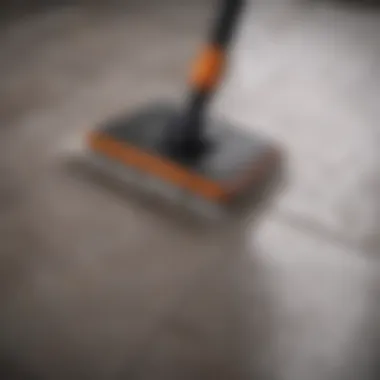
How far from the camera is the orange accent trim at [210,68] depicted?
1735mm

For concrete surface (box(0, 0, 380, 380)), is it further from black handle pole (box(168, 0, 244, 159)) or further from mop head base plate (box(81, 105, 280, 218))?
black handle pole (box(168, 0, 244, 159))

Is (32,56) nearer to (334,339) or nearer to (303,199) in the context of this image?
(303,199)

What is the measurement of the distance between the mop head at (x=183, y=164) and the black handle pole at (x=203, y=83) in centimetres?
4

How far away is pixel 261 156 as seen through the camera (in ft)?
6.18

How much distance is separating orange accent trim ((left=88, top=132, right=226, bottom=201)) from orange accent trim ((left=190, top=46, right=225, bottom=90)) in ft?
0.76

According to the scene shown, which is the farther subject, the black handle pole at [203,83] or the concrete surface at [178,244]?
the black handle pole at [203,83]

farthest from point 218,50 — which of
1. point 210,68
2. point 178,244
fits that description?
point 178,244

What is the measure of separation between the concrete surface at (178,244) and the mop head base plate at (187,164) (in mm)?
94

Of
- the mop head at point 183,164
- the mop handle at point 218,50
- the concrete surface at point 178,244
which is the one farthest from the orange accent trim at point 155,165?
the mop handle at point 218,50

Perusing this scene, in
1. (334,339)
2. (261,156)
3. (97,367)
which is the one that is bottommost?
(97,367)

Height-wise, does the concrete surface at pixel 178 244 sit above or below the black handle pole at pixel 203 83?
below

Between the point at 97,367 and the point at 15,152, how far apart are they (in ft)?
2.75

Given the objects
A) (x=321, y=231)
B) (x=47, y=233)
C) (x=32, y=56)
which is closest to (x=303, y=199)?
(x=321, y=231)

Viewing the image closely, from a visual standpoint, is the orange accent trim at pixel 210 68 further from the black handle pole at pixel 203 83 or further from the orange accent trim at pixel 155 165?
the orange accent trim at pixel 155 165
